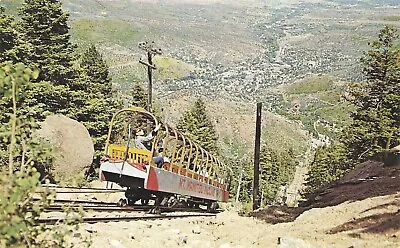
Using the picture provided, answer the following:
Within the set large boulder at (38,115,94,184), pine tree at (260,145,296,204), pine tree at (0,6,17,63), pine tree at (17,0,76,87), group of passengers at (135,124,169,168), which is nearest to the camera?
group of passengers at (135,124,169,168)

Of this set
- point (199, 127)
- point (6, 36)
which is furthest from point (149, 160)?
point (199, 127)

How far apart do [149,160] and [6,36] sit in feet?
43.9

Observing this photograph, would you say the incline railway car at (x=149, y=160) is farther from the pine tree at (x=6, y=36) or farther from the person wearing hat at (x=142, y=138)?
the pine tree at (x=6, y=36)

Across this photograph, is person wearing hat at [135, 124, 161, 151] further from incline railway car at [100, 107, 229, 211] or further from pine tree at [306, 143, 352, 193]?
pine tree at [306, 143, 352, 193]

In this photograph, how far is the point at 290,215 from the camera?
19.8 metres

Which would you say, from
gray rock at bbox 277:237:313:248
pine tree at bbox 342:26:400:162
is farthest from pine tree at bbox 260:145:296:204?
gray rock at bbox 277:237:313:248

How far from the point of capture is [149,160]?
58.3 feet

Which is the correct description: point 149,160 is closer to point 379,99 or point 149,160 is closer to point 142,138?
point 142,138

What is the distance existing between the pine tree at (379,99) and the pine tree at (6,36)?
20.9m

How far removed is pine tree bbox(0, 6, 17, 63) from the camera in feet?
86.4

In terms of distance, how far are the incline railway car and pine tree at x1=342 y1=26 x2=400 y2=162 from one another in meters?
17.9

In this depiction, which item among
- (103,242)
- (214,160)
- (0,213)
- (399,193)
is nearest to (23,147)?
(0,213)

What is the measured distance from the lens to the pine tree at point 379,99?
35.5m

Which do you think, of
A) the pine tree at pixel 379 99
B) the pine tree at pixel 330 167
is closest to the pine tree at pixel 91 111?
the pine tree at pixel 379 99
